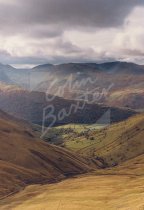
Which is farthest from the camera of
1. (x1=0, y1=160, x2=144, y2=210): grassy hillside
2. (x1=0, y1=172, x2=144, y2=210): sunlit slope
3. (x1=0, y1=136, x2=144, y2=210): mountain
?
(x1=0, y1=136, x2=144, y2=210): mountain

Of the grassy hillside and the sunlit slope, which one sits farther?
the grassy hillside

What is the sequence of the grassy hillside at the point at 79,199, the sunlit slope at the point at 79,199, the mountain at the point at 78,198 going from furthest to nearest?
the mountain at the point at 78,198
the grassy hillside at the point at 79,199
the sunlit slope at the point at 79,199

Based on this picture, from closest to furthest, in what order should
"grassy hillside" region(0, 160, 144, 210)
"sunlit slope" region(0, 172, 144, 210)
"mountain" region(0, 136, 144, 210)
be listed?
1. "sunlit slope" region(0, 172, 144, 210)
2. "grassy hillside" region(0, 160, 144, 210)
3. "mountain" region(0, 136, 144, 210)

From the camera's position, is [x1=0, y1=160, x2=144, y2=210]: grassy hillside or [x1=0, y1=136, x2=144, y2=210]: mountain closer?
[x1=0, y1=160, x2=144, y2=210]: grassy hillside

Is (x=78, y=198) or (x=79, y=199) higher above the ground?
(x=79, y=199)

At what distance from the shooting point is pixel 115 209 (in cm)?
11231

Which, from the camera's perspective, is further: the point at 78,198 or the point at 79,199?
the point at 78,198

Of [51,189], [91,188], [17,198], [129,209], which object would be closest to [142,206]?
[129,209]

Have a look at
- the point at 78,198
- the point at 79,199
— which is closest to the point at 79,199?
the point at 79,199

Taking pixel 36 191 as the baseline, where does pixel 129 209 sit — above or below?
above

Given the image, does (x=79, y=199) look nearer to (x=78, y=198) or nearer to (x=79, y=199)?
(x=79, y=199)

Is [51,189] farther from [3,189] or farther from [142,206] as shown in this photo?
[142,206]

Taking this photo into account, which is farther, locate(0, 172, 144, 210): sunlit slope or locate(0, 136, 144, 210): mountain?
locate(0, 136, 144, 210): mountain

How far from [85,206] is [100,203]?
5.83 metres
